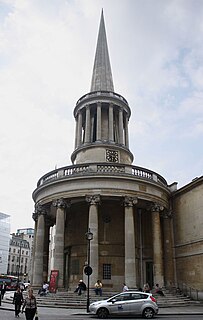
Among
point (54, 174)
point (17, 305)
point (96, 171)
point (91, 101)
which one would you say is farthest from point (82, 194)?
point (91, 101)

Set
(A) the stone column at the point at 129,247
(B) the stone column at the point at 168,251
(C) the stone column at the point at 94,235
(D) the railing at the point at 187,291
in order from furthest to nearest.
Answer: (B) the stone column at the point at 168,251 → (D) the railing at the point at 187,291 → (A) the stone column at the point at 129,247 → (C) the stone column at the point at 94,235

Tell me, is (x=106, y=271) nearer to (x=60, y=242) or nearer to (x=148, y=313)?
(x=60, y=242)

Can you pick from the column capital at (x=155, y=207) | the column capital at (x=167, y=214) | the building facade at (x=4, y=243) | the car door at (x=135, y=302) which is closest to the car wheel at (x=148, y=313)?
the car door at (x=135, y=302)

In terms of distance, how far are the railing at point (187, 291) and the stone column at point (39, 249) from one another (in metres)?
11.9

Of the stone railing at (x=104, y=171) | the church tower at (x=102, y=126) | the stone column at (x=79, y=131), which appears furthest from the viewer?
the stone column at (x=79, y=131)

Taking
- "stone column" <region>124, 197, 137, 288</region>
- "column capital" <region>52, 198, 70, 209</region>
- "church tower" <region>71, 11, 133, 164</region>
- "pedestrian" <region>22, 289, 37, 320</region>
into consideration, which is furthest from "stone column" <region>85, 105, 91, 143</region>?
"pedestrian" <region>22, 289, 37, 320</region>

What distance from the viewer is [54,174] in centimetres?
3009

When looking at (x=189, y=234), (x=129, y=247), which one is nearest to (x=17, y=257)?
(x=189, y=234)

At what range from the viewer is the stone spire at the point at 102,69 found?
40.4 m

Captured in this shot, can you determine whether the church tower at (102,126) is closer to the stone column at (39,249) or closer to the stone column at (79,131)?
the stone column at (79,131)

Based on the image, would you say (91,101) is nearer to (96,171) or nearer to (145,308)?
(96,171)

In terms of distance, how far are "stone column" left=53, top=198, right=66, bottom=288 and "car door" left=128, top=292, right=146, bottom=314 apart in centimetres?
883

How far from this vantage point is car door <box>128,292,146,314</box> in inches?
671

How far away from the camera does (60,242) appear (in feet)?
84.5
